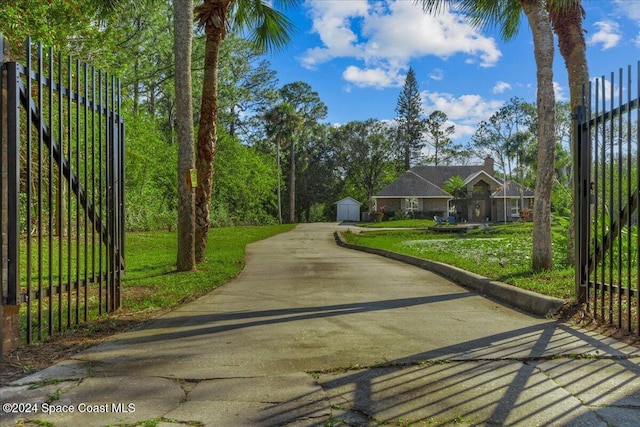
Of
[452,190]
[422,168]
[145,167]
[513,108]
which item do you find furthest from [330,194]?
[145,167]

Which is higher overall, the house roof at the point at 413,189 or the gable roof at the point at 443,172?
the gable roof at the point at 443,172

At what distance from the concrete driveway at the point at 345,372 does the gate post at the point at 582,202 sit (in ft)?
2.35

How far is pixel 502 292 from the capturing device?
7.30m

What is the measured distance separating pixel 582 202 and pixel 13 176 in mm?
5948

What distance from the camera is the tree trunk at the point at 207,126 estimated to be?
11.2 metres

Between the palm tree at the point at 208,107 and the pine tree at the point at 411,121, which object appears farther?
the pine tree at the point at 411,121

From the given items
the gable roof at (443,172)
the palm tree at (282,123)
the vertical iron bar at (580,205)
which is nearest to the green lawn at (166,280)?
the vertical iron bar at (580,205)

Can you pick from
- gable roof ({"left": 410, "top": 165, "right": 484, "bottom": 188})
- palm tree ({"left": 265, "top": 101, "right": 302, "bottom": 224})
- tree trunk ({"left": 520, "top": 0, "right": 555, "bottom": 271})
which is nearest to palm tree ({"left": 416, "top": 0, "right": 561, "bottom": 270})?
tree trunk ({"left": 520, "top": 0, "right": 555, "bottom": 271})

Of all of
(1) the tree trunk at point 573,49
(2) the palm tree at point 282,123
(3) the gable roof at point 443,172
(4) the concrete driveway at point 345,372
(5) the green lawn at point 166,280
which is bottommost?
(5) the green lawn at point 166,280

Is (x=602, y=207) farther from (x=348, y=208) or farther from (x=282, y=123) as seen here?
(x=348, y=208)

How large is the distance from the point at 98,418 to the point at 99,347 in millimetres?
1831

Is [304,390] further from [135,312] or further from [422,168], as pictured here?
[422,168]

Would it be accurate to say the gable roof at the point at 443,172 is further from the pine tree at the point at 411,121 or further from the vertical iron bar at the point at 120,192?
the vertical iron bar at the point at 120,192

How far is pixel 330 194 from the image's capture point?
67.7 metres
